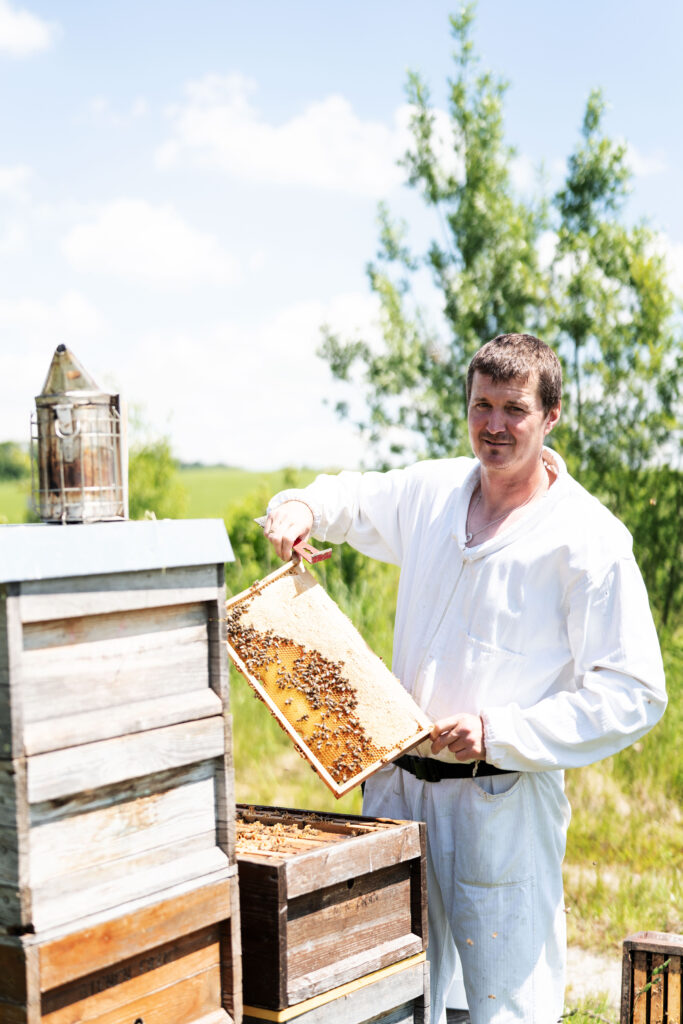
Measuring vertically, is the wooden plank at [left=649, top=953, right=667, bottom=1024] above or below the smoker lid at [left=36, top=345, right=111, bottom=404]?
below

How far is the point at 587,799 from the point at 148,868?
4558 millimetres

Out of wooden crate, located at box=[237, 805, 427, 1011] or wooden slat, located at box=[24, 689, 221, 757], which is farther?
wooden crate, located at box=[237, 805, 427, 1011]

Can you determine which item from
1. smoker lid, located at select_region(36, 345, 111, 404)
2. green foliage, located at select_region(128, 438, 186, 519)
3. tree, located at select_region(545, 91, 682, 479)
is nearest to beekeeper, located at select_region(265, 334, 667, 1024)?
smoker lid, located at select_region(36, 345, 111, 404)

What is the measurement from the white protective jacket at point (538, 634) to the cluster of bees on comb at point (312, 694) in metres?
0.31

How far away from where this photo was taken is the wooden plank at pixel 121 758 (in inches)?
72.3

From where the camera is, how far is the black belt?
290cm

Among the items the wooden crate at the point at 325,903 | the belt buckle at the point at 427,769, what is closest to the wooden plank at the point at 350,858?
the wooden crate at the point at 325,903

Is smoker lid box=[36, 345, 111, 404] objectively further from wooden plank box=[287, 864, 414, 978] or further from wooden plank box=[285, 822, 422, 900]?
wooden plank box=[287, 864, 414, 978]

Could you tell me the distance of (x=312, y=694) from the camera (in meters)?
2.78

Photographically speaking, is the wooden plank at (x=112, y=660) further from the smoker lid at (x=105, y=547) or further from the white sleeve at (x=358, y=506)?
the white sleeve at (x=358, y=506)

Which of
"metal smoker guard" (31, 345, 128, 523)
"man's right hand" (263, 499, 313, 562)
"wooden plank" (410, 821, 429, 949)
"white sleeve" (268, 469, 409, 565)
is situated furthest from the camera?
"white sleeve" (268, 469, 409, 565)

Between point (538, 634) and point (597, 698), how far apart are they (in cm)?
24

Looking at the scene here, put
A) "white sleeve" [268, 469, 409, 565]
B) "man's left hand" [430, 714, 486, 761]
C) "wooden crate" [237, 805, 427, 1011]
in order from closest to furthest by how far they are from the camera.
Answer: "wooden crate" [237, 805, 427, 1011], "man's left hand" [430, 714, 486, 761], "white sleeve" [268, 469, 409, 565]

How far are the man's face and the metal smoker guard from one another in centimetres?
110
